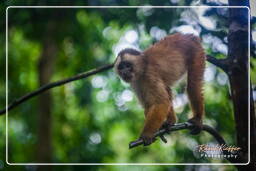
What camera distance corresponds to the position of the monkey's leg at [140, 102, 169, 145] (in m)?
3.05

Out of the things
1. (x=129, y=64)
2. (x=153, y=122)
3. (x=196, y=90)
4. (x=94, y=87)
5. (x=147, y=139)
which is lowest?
(x=147, y=139)

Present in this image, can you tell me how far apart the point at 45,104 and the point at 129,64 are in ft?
3.45

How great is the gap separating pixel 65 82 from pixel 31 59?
3.44 ft

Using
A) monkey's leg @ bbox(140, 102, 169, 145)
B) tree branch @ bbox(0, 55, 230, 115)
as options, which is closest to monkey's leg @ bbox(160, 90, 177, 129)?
monkey's leg @ bbox(140, 102, 169, 145)

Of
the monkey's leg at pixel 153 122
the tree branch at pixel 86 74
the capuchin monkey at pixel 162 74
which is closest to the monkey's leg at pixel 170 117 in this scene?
the capuchin monkey at pixel 162 74

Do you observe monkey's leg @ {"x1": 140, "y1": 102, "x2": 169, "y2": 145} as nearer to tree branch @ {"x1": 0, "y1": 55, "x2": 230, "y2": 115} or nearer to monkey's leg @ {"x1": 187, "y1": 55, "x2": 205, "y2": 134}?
monkey's leg @ {"x1": 187, "y1": 55, "x2": 205, "y2": 134}

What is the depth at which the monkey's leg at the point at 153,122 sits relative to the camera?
3.05 m

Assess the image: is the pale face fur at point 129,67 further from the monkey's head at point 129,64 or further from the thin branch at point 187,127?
the thin branch at point 187,127

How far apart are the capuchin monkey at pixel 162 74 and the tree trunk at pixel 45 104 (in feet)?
2.86

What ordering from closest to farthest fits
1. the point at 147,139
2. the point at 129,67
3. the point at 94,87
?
the point at 147,139
the point at 129,67
the point at 94,87

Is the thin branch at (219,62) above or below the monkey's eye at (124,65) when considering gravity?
below

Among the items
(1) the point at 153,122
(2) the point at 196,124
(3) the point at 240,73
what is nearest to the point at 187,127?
(2) the point at 196,124

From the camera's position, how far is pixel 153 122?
3.06 meters

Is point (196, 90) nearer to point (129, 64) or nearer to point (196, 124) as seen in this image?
point (196, 124)
